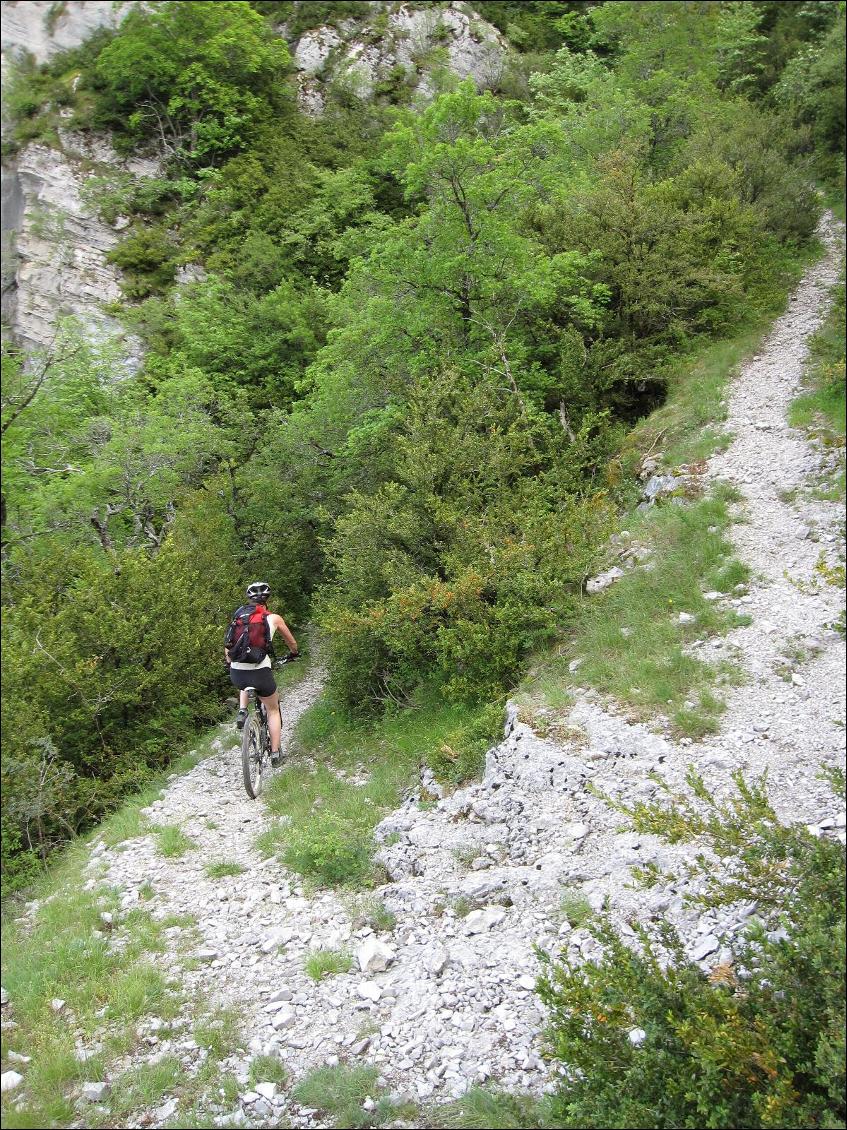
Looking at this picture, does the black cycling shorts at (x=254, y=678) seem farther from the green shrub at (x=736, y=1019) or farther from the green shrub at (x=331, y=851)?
the green shrub at (x=736, y=1019)

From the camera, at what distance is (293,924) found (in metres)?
5.93

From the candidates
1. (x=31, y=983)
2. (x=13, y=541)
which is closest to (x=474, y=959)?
(x=31, y=983)

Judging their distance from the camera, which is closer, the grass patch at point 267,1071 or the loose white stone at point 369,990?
the grass patch at point 267,1071

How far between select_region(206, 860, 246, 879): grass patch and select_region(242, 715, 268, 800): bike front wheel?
1.47 metres

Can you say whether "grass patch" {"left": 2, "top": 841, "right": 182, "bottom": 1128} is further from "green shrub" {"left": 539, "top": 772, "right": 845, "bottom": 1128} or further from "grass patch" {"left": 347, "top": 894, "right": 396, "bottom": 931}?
"green shrub" {"left": 539, "top": 772, "right": 845, "bottom": 1128}

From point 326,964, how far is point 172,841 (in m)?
2.83

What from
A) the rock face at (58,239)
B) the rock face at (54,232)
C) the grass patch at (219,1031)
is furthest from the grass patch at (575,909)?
the rock face at (58,239)

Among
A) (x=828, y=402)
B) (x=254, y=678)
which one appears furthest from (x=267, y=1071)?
(x=828, y=402)

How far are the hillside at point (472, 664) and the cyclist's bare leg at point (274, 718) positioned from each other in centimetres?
53

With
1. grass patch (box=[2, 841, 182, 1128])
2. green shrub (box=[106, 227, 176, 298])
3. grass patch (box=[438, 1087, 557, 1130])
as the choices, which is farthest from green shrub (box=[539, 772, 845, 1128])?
green shrub (box=[106, 227, 176, 298])

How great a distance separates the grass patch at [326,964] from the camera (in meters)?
5.26

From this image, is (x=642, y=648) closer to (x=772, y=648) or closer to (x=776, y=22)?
(x=772, y=648)

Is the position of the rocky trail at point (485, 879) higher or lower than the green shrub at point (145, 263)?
lower

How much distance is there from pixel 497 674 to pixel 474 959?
12.1 ft
